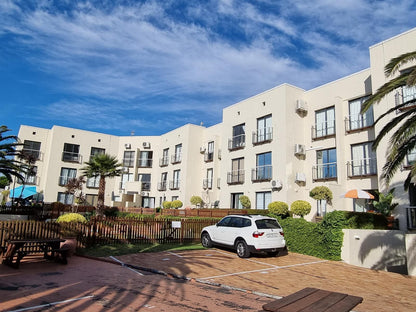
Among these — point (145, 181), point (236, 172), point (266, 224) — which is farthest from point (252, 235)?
point (145, 181)

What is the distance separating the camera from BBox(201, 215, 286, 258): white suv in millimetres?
12602

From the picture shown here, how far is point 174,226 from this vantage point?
15.9m

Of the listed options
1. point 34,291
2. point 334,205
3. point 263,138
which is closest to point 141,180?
point 263,138

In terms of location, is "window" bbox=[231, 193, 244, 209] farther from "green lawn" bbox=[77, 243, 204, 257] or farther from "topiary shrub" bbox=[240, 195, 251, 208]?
"green lawn" bbox=[77, 243, 204, 257]

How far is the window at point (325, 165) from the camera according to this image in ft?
75.8

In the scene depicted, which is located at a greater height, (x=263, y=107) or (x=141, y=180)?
(x=263, y=107)

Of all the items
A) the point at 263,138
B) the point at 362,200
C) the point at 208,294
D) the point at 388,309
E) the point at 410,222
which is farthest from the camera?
the point at 263,138

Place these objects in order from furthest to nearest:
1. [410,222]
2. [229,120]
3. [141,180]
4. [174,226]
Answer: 1. [141,180]
2. [229,120]
3. [410,222]
4. [174,226]

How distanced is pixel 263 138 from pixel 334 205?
27.5 feet

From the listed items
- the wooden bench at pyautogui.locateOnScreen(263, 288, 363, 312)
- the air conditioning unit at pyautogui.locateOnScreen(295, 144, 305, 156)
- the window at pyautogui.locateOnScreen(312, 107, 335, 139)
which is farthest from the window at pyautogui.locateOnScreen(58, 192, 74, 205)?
the wooden bench at pyautogui.locateOnScreen(263, 288, 363, 312)

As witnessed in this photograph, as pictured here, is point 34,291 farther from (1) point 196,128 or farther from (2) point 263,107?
(1) point 196,128

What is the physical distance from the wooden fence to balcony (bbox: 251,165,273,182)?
31.6 feet

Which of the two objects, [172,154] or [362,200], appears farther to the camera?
[172,154]

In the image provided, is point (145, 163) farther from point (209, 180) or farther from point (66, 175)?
point (209, 180)
